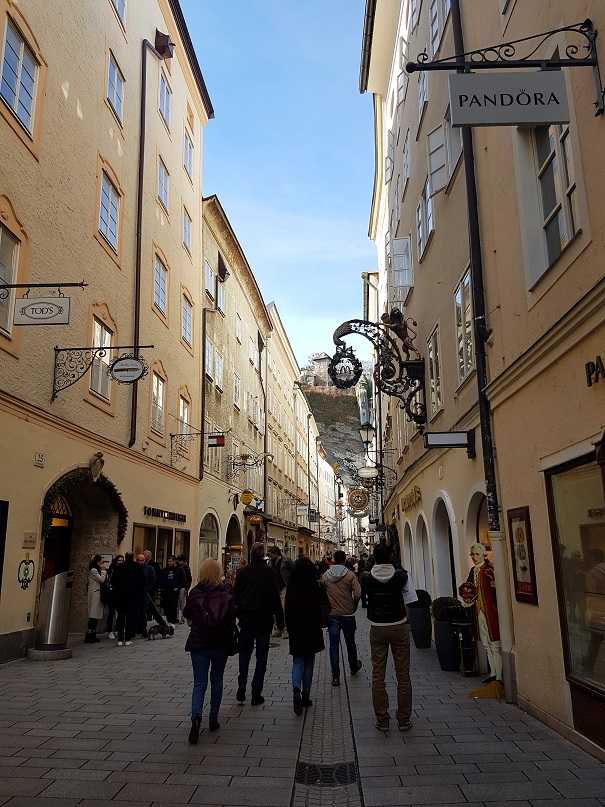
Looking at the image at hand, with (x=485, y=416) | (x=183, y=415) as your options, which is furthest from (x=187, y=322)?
(x=485, y=416)

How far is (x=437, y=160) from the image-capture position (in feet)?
39.3

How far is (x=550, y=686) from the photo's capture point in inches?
264

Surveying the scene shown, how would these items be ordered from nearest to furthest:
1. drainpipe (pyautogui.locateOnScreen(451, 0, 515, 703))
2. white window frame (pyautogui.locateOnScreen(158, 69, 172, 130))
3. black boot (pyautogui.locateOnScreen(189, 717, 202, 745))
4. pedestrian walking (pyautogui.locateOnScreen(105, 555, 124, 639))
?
1. black boot (pyautogui.locateOnScreen(189, 717, 202, 745))
2. drainpipe (pyautogui.locateOnScreen(451, 0, 515, 703))
3. pedestrian walking (pyautogui.locateOnScreen(105, 555, 124, 639))
4. white window frame (pyautogui.locateOnScreen(158, 69, 172, 130))

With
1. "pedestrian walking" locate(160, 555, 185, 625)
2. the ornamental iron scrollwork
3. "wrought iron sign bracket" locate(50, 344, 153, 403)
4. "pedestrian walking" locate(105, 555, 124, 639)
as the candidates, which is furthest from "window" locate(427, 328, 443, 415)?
"pedestrian walking" locate(160, 555, 185, 625)

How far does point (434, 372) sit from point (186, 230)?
14.1 metres

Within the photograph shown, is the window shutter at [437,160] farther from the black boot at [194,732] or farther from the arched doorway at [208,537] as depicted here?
the arched doorway at [208,537]

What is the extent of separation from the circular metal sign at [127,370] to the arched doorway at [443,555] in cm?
673

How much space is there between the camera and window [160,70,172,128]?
22.1 metres

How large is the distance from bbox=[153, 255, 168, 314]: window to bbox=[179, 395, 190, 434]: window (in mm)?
3392

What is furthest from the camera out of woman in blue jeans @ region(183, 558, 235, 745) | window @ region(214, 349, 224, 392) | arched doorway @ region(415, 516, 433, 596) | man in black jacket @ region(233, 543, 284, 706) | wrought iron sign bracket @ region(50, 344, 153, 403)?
window @ region(214, 349, 224, 392)

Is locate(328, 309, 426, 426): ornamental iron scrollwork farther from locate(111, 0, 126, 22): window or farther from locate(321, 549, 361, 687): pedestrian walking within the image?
locate(111, 0, 126, 22): window

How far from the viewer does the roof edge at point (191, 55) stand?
76.5ft

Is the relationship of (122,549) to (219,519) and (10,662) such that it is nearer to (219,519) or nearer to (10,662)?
(10,662)

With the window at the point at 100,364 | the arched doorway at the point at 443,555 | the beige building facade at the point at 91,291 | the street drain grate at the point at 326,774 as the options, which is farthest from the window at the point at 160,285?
the street drain grate at the point at 326,774
